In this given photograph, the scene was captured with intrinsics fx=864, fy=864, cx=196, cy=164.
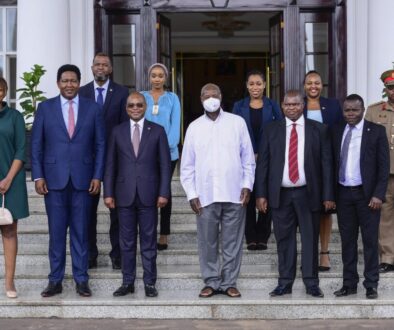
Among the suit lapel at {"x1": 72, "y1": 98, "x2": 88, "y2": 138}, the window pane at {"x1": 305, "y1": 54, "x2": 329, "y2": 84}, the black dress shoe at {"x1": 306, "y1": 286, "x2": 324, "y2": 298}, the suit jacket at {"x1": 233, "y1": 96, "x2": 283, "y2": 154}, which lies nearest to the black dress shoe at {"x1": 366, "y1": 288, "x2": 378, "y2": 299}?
the black dress shoe at {"x1": 306, "y1": 286, "x2": 324, "y2": 298}

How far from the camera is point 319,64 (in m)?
11.7

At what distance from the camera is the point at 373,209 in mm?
7000

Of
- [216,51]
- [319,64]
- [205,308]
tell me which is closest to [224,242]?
[205,308]

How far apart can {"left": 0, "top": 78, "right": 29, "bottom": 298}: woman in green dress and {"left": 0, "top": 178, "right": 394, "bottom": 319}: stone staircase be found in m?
0.40

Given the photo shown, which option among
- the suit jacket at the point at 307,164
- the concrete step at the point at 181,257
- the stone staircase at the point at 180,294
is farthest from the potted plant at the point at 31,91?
the suit jacket at the point at 307,164

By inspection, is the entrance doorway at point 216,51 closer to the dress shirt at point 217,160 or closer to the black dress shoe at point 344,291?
the dress shirt at point 217,160

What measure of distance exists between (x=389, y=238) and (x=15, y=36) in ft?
20.6

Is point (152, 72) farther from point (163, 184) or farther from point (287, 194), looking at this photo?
point (287, 194)

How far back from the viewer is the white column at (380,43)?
10516 mm

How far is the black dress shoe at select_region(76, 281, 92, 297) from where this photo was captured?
7211 millimetres

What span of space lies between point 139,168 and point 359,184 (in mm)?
1804

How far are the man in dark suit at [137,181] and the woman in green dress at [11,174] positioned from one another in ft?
2.33

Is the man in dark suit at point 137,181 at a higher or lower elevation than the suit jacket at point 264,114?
lower

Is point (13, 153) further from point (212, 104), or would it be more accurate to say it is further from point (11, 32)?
point (11, 32)
